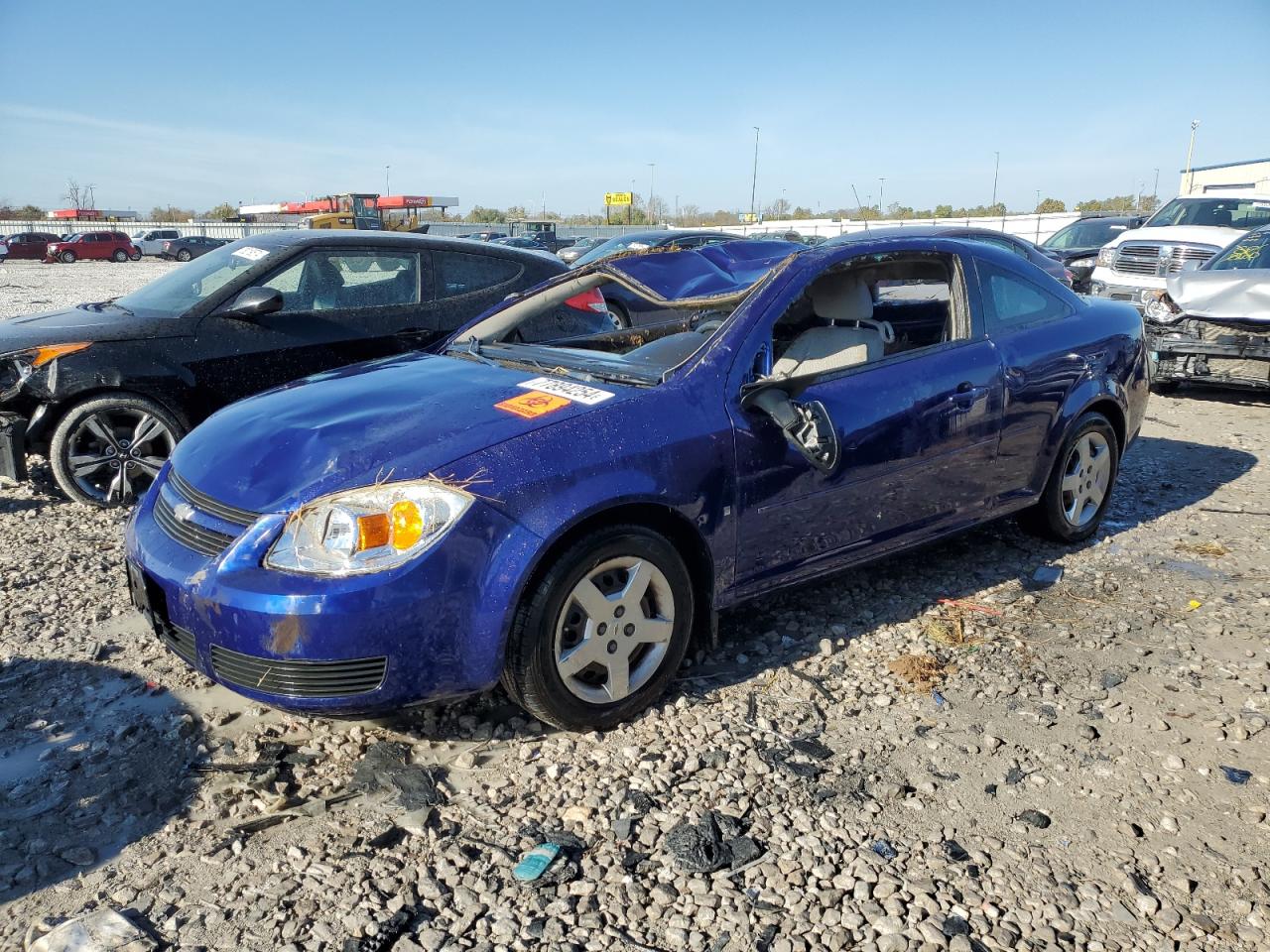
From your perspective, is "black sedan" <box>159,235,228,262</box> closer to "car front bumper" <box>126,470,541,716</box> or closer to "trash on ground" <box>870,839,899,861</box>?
"car front bumper" <box>126,470,541,716</box>

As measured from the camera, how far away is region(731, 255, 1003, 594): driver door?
3.54 meters

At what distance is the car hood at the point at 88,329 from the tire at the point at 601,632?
392 centimetres

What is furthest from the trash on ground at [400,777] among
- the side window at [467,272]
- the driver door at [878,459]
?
the side window at [467,272]

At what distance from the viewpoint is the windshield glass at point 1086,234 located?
1759cm

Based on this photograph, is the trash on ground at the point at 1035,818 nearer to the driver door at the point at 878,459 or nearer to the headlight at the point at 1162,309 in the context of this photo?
the driver door at the point at 878,459

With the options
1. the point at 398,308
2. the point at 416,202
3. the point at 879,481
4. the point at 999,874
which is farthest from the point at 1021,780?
the point at 416,202

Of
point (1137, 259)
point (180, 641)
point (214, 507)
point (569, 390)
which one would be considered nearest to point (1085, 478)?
point (569, 390)

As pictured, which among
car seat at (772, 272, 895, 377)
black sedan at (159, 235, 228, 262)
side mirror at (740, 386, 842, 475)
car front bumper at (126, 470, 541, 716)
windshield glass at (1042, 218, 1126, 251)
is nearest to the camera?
car front bumper at (126, 470, 541, 716)

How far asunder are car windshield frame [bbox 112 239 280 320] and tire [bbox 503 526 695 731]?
403 centimetres

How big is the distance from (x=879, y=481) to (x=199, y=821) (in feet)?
8.90

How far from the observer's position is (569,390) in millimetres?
3434

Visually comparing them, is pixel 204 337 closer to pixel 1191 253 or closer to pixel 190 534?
pixel 190 534

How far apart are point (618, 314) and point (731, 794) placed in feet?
9.32

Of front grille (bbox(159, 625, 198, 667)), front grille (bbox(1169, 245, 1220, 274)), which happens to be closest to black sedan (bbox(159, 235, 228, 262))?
front grille (bbox(1169, 245, 1220, 274))
